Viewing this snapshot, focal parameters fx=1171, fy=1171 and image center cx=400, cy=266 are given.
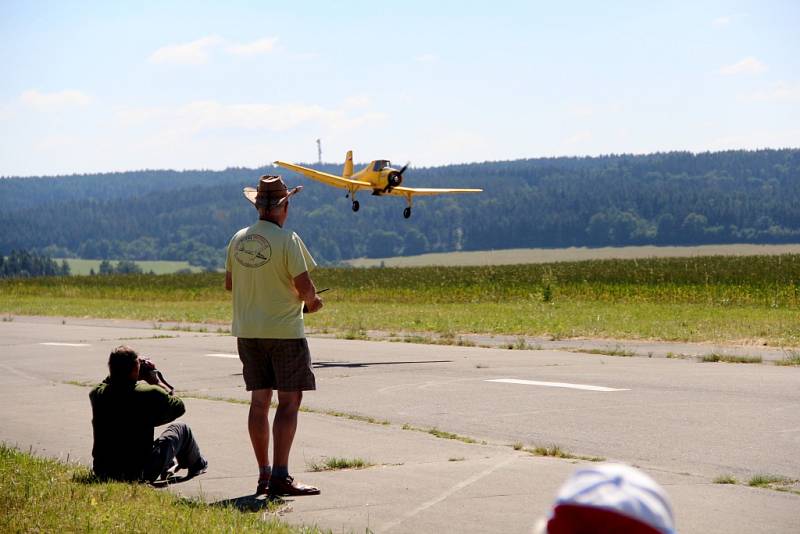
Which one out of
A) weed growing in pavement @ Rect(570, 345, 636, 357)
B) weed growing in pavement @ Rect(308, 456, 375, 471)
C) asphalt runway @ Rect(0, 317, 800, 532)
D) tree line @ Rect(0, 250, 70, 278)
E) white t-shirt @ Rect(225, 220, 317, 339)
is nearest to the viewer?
white t-shirt @ Rect(225, 220, 317, 339)

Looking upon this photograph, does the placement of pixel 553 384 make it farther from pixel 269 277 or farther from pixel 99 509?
pixel 99 509

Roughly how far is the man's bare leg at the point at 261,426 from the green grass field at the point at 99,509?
0.61m

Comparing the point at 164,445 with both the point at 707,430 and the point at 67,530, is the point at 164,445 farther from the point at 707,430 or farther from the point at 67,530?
the point at 707,430

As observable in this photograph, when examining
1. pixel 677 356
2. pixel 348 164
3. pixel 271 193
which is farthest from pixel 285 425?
pixel 348 164

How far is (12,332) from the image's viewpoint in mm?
28406

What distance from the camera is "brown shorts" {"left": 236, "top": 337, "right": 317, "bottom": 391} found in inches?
309

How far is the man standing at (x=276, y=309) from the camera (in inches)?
307

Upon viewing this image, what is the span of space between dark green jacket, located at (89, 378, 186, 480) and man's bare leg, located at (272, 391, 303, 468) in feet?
2.91

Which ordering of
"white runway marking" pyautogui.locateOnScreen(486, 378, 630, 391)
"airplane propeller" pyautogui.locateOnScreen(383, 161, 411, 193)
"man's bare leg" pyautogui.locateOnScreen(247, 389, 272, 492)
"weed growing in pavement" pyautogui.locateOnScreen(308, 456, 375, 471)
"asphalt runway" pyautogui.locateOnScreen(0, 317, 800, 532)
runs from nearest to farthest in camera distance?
"man's bare leg" pyautogui.locateOnScreen(247, 389, 272, 492) → "asphalt runway" pyautogui.locateOnScreen(0, 317, 800, 532) → "weed growing in pavement" pyautogui.locateOnScreen(308, 456, 375, 471) → "white runway marking" pyautogui.locateOnScreen(486, 378, 630, 391) → "airplane propeller" pyautogui.locateOnScreen(383, 161, 411, 193)

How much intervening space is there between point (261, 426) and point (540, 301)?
33631 mm

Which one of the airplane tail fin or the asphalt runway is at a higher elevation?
the airplane tail fin

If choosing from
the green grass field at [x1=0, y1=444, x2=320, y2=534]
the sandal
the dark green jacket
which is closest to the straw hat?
the dark green jacket

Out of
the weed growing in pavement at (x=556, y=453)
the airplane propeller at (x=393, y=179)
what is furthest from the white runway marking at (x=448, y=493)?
the airplane propeller at (x=393, y=179)

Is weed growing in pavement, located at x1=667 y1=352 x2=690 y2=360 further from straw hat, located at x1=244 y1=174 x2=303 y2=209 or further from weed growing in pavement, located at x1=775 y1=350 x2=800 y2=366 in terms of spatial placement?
straw hat, located at x1=244 y1=174 x2=303 y2=209
